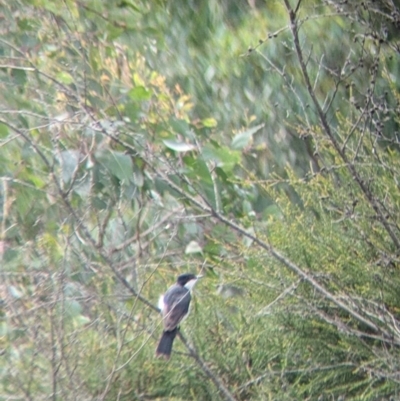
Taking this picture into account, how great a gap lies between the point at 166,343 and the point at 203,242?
1315 mm

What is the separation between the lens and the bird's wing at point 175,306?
332 cm

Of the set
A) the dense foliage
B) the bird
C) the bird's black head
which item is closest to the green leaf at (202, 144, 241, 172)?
the dense foliage

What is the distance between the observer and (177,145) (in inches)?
165

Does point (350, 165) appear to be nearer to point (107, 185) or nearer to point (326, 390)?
point (326, 390)

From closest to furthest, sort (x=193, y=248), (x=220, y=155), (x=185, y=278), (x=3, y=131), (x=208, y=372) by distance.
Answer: (x=208, y=372), (x=185, y=278), (x=3, y=131), (x=220, y=155), (x=193, y=248)

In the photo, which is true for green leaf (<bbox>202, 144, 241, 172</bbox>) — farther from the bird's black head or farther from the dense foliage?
the bird's black head

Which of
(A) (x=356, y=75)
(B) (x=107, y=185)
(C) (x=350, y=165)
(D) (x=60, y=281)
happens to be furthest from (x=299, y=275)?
(A) (x=356, y=75)

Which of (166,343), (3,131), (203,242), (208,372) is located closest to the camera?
(208,372)

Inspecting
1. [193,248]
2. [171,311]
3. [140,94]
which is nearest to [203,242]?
[193,248]

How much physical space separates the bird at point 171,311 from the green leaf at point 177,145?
65 cm

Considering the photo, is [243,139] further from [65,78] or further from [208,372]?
[208,372]

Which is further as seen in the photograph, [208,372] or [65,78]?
[65,78]

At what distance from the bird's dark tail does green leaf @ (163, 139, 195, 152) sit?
0.99m

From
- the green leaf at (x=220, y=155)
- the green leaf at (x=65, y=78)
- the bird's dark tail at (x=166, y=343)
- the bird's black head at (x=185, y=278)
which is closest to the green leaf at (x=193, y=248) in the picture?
the green leaf at (x=220, y=155)
